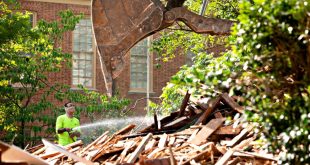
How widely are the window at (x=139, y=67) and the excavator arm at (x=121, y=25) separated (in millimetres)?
21106

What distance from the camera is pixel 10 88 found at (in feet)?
72.0

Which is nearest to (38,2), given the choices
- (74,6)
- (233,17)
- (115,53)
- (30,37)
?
(74,6)

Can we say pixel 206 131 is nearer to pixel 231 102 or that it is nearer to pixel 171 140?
pixel 171 140

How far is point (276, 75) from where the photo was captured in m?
7.86

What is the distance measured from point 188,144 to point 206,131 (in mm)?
418

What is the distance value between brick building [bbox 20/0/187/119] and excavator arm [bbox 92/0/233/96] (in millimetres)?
18531

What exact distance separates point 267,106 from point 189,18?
497cm

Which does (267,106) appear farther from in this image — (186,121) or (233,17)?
(233,17)

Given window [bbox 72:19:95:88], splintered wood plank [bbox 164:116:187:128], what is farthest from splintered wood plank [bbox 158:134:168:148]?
window [bbox 72:19:95:88]

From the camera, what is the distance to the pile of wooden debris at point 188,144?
34.2 ft

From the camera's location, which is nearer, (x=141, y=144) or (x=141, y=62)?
(x=141, y=144)

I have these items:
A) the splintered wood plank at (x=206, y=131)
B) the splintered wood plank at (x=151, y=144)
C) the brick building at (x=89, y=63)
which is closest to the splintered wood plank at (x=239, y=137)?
the splintered wood plank at (x=206, y=131)

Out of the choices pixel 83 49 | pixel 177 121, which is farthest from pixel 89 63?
pixel 177 121

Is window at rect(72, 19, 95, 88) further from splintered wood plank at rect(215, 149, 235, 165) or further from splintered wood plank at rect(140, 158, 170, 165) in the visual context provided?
splintered wood plank at rect(140, 158, 170, 165)
